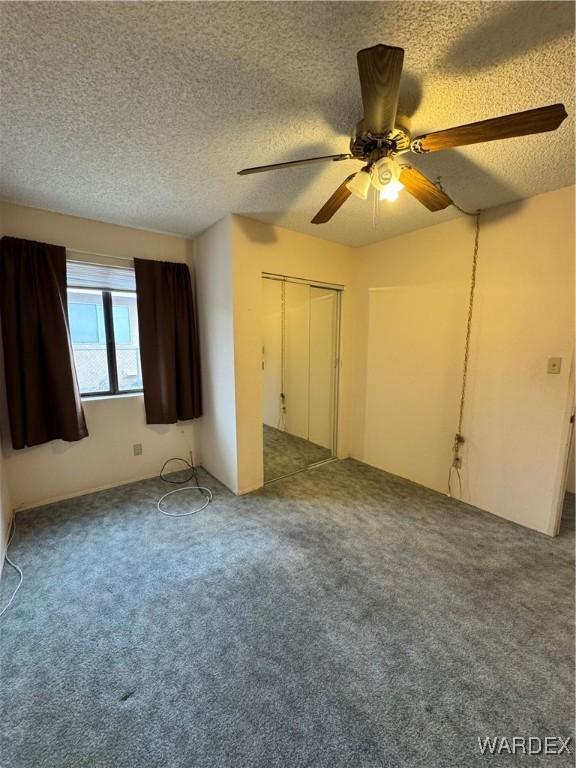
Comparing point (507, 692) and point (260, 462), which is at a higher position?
Answer: point (260, 462)

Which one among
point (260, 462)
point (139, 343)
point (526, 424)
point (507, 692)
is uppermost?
point (139, 343)

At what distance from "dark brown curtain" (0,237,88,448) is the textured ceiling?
46 centimetres

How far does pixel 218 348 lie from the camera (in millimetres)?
2789

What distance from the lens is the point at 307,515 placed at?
2.47m

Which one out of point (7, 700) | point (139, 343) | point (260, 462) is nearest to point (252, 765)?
point (7, 700)

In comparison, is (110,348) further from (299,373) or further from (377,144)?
(377,144)

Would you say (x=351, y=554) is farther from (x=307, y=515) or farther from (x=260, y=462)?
(x=260, y=462)

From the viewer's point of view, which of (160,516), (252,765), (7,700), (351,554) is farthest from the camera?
(160,516)

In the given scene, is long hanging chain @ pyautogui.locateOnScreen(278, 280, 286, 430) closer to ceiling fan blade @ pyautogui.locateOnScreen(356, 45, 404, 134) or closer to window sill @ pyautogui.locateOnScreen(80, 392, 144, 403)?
window sill @ pyautogui.locateOnScreen(80, 392, 144, 403)

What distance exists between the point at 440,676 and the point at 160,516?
6.64 ft

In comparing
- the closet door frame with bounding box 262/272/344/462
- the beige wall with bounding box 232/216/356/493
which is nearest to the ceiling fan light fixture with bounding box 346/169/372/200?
the beige wall with bounding box 232/216/356/493

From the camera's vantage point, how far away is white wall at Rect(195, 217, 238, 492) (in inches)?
103

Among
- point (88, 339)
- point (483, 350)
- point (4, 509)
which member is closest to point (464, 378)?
point (483, 350)

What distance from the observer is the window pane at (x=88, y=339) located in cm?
271
